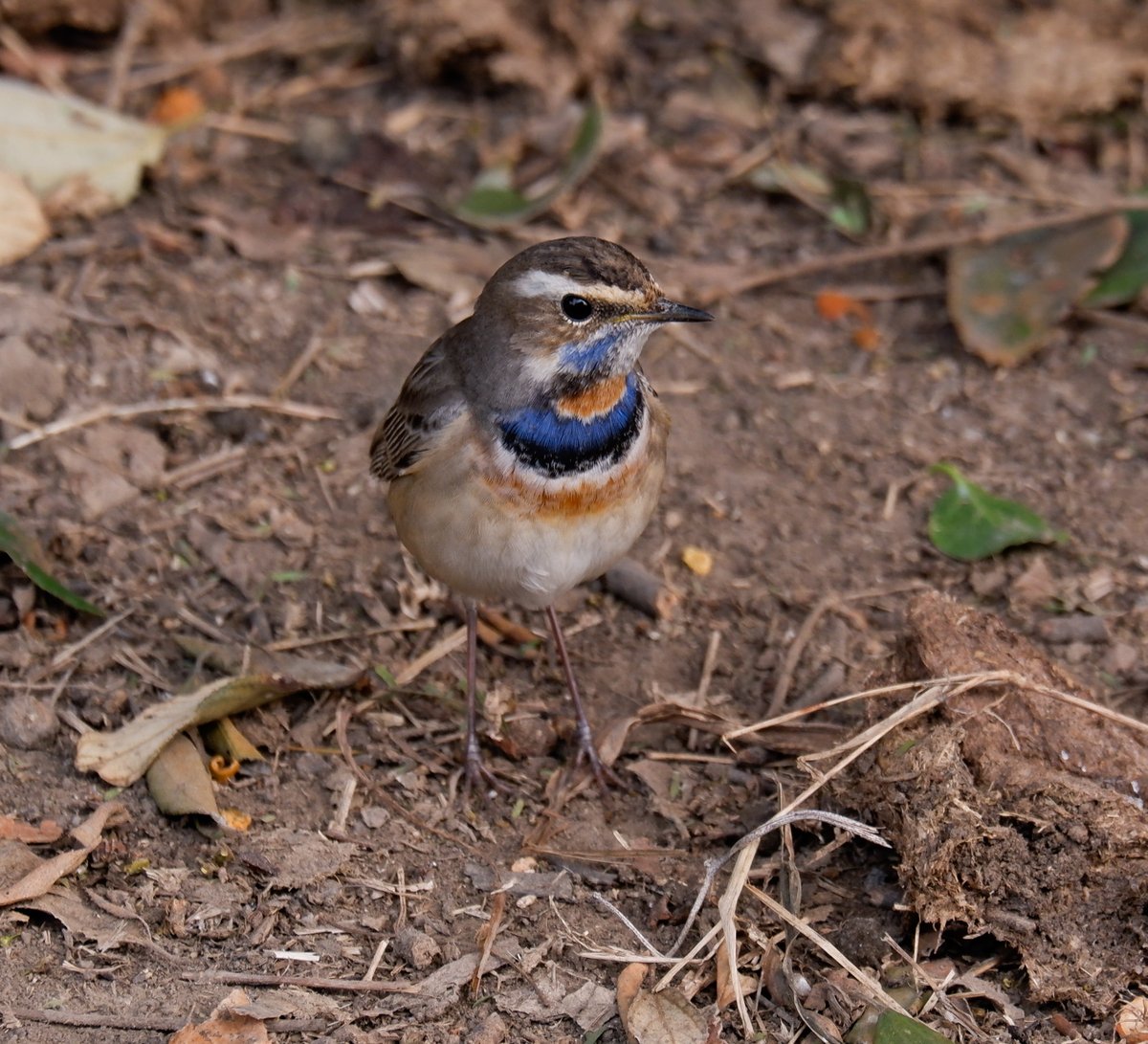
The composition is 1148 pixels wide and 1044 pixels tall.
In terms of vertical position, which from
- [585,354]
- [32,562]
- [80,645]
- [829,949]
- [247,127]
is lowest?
[80,645]

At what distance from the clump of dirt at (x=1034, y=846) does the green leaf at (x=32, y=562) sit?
9.46 ft

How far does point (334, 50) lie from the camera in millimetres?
8953

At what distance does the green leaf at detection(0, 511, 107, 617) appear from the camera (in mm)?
5477

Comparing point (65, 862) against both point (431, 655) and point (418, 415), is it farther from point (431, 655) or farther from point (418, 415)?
point (418, 415)

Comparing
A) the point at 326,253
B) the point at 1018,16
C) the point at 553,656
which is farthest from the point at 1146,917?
the point at 1018,16

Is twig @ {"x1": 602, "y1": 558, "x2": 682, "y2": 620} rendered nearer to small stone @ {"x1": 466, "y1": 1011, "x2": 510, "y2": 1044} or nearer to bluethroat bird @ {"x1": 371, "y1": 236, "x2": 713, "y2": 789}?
bluethroat bird @ {"x1": 371, "y1": 236, "x2": 713, "y2": 789}

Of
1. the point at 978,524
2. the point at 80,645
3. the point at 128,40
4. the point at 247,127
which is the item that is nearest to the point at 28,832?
the point at 80,645

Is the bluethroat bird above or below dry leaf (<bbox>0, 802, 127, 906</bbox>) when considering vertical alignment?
above

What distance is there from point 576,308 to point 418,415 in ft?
2.37

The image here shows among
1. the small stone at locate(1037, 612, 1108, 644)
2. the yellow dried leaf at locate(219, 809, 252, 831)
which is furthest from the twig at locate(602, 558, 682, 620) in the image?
the yellow dried leaf at locate(219, 809, 252, 831)

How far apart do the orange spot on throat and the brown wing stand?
37cm

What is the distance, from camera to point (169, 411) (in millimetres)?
6676

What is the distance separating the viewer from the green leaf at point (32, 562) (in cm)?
548

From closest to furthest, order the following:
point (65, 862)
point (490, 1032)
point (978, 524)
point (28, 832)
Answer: point (490, 1032)
point (65, 862)
point (28, 832)
point (978, 524)
